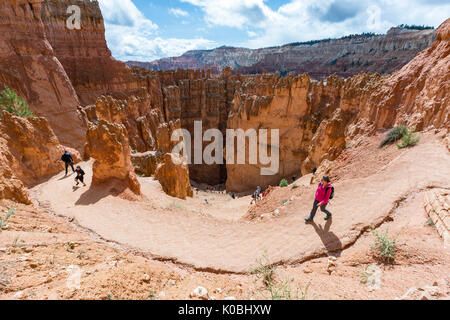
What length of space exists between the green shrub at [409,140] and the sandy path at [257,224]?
1.47 ft

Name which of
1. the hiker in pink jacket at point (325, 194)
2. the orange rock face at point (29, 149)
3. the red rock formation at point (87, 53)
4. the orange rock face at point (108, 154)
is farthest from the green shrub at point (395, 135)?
the red rock formation at point (87, 53)

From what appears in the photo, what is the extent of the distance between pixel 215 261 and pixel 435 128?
27.6 ft

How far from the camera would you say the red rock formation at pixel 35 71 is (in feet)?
50.0

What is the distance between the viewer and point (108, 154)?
28.3 ft

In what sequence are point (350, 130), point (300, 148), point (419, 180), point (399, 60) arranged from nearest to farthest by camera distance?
point (419, 180) → point (350, 130) → point (300, 148) → point (399, 60)

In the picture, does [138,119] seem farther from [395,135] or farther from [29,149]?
[395,135]

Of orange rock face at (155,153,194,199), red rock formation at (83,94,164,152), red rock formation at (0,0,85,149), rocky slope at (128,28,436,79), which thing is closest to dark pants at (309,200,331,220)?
orange rock face at (155,153,194,199)

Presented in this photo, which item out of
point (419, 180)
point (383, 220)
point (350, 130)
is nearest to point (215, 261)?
point (383, 220)

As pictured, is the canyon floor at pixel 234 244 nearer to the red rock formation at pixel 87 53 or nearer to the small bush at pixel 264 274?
the small bush at pixel 264 274

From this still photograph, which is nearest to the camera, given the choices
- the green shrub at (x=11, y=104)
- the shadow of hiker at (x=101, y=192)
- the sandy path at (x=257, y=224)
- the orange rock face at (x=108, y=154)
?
the sandy path at (x=257, y=224)

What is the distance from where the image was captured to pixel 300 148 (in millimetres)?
20547

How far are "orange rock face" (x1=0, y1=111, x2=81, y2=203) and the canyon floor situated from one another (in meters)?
0.83

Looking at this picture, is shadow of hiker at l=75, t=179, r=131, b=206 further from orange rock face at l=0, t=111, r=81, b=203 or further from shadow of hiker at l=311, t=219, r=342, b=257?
shadow of hiker at l=311, t=219, r=342, b=257
